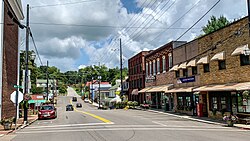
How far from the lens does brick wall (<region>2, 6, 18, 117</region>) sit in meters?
26.6

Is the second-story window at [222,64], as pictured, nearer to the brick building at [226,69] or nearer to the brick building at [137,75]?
the brick building at [226,69]

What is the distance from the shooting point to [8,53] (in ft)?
93.1

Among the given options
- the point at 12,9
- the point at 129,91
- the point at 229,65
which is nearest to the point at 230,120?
the point at 229,65

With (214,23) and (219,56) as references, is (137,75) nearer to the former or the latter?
(214,23)

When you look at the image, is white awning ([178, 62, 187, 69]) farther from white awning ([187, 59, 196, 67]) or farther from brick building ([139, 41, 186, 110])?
brick building ([139, 41, 186, 110])

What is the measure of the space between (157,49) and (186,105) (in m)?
13.2

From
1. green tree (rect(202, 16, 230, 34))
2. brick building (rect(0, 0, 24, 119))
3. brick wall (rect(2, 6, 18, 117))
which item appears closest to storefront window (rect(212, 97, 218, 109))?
brick building (rect(0, 0, 24, 119))

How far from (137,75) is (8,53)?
32683 millimetres

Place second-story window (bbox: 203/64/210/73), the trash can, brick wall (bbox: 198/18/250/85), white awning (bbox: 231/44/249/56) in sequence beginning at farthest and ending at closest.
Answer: the trash can, second-story window (bbox: 203/64/210/73), brick wall (bbox: 198/18/250/85), white awning (bbox: 231/44/249/56)

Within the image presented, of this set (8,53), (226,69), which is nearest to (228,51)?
(226,69)

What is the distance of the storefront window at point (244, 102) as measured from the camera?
74.9 ft

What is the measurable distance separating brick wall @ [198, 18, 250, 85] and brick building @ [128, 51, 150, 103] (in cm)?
2472

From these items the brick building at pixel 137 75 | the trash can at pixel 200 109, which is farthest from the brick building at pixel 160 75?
the trash can at pixel 200 109

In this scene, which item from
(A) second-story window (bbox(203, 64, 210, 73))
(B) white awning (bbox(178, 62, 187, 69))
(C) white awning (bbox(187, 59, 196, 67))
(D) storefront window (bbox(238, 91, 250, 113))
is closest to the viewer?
(D) storefront window (bbox(238, 91, 250, 113))
